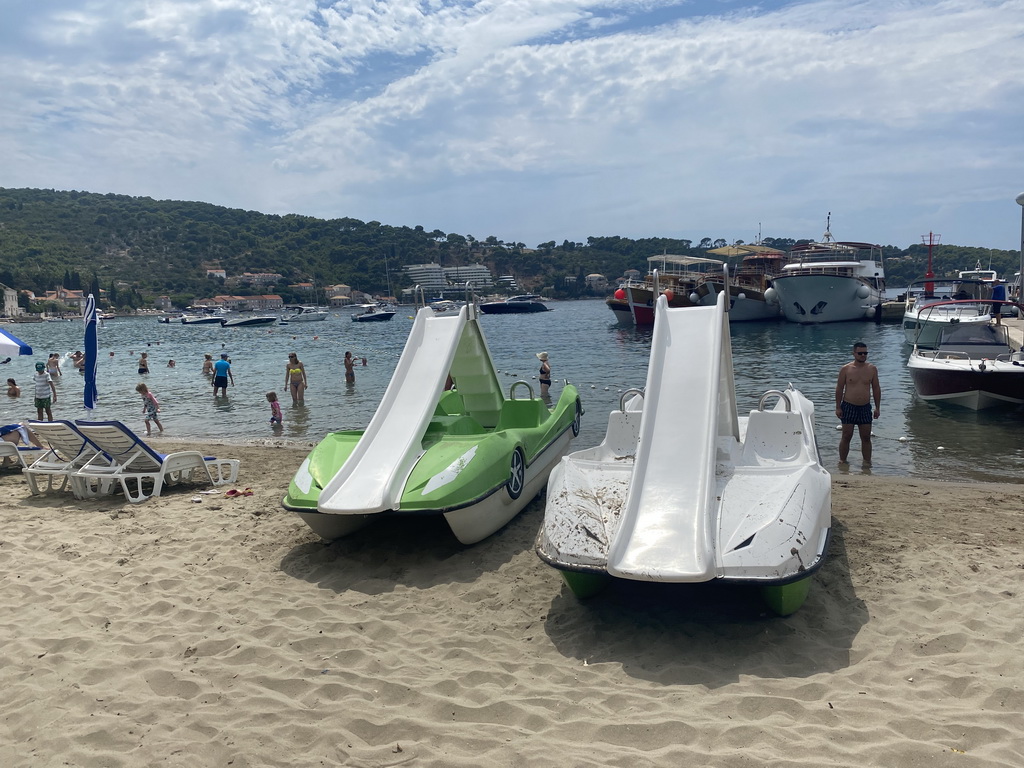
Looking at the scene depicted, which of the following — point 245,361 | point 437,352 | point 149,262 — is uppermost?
point 149,262

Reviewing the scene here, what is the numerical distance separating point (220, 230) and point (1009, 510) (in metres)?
177

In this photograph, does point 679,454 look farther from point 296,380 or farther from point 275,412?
point 296,380

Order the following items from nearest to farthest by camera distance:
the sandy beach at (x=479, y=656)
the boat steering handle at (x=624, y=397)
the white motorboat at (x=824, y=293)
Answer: the sandy beach at (x=479, y=656) < the boat steering handle at (x=624, y=397) < the white motorboat at (x=824, y=293)

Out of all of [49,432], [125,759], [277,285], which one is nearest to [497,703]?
[125,759]

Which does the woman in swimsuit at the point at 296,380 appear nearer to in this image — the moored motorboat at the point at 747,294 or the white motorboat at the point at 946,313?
the white motorboat at the point at 946,313

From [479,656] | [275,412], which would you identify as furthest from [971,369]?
[275,412]

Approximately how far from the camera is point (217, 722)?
3.98 metres

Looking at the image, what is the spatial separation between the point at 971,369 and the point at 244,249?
16321 cm

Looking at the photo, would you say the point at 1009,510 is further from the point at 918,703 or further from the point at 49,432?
the point at 49,432

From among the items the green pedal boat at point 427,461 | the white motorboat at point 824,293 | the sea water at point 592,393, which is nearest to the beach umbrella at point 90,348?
the sea water at point 592,393

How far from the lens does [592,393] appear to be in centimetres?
2192

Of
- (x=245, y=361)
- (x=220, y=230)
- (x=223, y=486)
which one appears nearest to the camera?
(x=223, y=486)

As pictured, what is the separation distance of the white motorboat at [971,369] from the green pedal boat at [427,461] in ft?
35.4

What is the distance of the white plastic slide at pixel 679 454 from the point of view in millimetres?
4688
